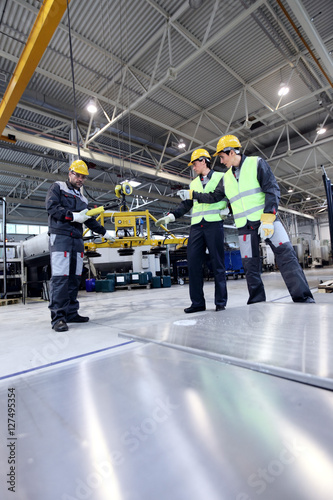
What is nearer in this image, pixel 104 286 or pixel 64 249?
pixel 64 249

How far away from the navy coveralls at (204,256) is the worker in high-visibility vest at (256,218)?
11.7 inches

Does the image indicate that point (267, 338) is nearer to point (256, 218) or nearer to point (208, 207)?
point (256, 218)

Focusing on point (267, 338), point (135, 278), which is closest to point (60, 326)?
point (267, 338)

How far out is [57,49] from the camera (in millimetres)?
5250

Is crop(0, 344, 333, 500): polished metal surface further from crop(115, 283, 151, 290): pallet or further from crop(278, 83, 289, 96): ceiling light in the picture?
crop(278, 83, 289, 96): ceiling light

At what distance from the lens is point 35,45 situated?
357 cm

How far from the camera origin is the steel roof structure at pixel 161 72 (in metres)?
4.64

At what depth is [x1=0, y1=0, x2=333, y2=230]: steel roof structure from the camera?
4645 mm

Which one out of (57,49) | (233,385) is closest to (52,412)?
(233,385)

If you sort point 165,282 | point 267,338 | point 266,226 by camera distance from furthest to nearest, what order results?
point 165,282 < point 266,226 < point 267,338

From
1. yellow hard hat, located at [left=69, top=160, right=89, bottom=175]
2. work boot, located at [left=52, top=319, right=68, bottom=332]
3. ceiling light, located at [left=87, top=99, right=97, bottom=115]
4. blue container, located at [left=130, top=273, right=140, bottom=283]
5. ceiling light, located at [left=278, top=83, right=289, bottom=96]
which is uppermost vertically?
ceiling light, located at [left=278, top=83, right=289, bottom=96]

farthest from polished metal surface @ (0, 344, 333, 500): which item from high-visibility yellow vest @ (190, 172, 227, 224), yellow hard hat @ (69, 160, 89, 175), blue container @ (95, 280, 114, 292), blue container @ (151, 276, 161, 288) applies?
blue container @ (151, 276, 161, 288)

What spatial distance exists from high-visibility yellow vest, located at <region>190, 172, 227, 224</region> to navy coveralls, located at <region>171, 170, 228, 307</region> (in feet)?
0.15

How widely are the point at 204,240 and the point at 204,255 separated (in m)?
0.17
